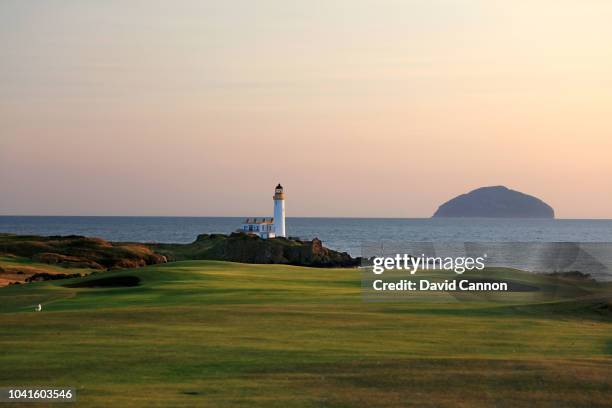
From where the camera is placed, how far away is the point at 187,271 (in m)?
52.8

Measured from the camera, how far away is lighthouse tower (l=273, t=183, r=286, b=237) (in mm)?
139250

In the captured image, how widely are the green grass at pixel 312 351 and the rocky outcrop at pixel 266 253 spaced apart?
2778 inches

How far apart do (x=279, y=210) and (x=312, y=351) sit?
120 meters

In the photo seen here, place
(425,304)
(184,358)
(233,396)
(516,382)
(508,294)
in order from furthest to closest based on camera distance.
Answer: (508,294) < (425,304) < (184,358) < (516,382) < (233,396)

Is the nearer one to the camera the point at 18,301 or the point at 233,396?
the point at 233,396

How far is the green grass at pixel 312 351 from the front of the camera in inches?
658

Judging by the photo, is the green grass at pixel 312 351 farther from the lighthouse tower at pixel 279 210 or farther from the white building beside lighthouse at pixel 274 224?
the white building beside lighthouse at pixel 274 224

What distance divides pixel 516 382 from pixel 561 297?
27493mm

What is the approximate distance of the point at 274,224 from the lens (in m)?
145

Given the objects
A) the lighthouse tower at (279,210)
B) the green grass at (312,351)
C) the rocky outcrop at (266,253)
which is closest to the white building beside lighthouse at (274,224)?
the lighthouse tower at (279,210)

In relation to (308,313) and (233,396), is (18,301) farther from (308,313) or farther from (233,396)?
(233,396)

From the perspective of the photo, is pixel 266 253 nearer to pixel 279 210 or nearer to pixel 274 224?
pixel 279 210

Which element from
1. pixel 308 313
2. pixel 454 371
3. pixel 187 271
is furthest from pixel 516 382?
pixel 187 271

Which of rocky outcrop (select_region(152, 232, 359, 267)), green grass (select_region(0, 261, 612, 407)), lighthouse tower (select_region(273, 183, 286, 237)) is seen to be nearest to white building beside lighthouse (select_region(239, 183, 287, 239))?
lighthouse tower (select_region(273, 183, 286, 237))
